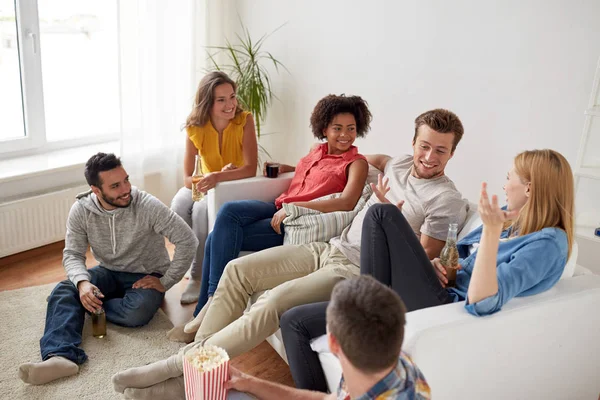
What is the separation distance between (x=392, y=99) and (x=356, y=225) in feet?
3.63

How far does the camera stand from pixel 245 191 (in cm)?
311

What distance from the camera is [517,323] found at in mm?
1865

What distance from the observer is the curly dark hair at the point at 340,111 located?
3014 mm

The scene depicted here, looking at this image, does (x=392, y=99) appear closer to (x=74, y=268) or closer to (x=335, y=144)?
(x=335, y=144)

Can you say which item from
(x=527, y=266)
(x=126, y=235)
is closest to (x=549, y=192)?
(x=527, y=266)

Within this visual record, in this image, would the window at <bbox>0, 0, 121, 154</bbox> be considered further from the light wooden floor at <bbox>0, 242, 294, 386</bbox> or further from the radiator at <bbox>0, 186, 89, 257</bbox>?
the light wooden floor at <bbox>0, 242, 294, 386</bbox>

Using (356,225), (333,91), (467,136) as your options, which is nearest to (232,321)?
(356,225)

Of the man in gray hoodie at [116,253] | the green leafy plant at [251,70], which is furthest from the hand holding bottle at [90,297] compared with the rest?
the green leafy plant at [251,70]

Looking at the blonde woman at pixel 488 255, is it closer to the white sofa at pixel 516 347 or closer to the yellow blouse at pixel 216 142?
the white sofa at pixel 516 347

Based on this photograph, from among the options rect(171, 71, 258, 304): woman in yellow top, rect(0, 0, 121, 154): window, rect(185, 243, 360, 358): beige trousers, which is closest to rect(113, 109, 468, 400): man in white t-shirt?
rect(185, 243, 360, 358): beige trousers

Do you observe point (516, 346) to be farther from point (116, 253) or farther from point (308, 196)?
point (116, 253)

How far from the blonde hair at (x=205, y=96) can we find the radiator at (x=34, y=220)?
98cm

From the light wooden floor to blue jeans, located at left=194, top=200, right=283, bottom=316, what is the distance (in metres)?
0.30

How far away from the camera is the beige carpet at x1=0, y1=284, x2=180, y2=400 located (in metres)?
2.42
